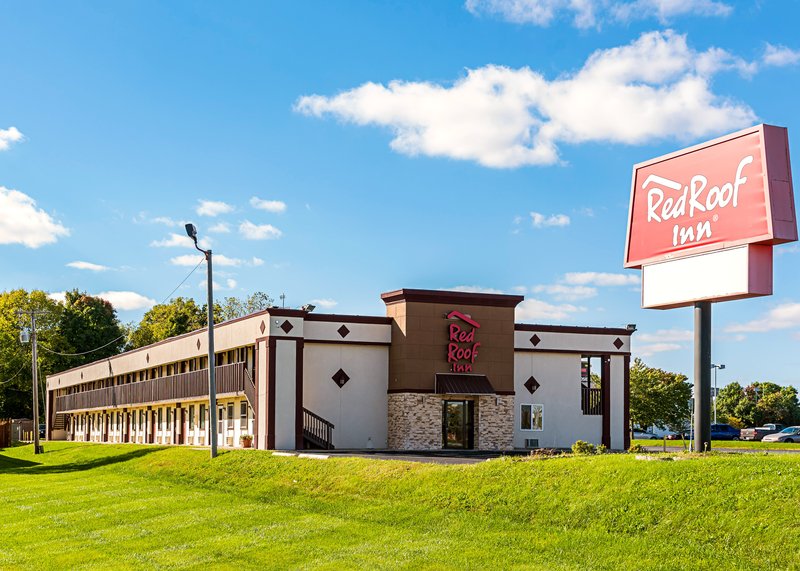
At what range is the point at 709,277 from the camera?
1925 centimetres

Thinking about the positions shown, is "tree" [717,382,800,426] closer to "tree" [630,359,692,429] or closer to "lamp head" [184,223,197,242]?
"tree" [630,359,692,429]

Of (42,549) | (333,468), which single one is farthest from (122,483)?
(42,549)

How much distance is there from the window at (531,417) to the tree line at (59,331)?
51.0m

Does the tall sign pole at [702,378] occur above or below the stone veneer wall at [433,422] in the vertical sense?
above

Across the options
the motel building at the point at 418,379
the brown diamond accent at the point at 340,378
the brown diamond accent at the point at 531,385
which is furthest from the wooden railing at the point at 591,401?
the brown diamond accent at the point at 340,378

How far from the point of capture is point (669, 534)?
1400 centimetres

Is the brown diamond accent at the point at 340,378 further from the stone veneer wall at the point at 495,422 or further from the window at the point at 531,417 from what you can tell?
the window at the point at 531,417

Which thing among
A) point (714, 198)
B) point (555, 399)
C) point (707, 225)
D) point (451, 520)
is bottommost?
point (555, 399)

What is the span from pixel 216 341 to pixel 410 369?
9.81 meters

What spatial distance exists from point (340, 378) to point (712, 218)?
20229 mm

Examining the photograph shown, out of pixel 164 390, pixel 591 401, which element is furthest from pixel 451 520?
pixel 164 390

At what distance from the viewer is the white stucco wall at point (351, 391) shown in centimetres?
3647

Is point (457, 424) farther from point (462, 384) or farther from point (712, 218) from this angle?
point (712, 218)

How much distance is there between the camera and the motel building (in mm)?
35406
